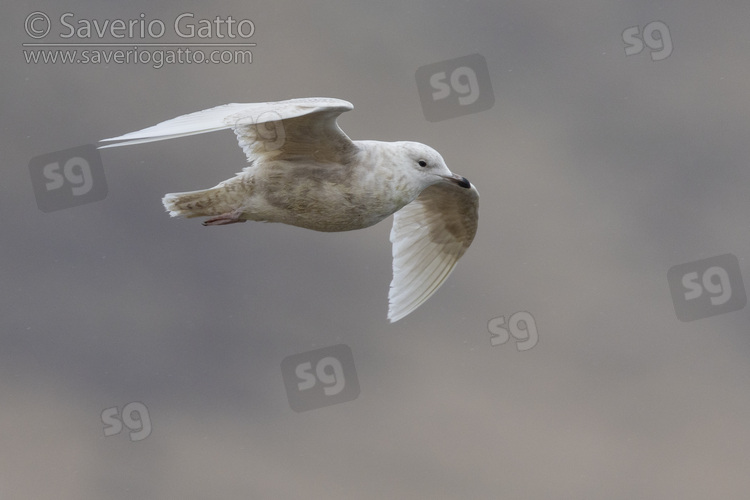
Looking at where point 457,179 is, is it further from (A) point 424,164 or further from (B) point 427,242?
(B) point 427,242

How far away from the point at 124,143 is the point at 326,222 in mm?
1556

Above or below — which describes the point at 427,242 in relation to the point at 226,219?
below

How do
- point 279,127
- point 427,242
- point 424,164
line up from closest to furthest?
point 279,127 → point 424,164 → point 427,242

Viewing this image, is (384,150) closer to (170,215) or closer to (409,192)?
(409,192)

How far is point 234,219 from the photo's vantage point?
6.10m

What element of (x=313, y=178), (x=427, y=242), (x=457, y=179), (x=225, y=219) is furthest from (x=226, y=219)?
(x=427, y=242)

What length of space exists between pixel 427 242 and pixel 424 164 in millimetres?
1371

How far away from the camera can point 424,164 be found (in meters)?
6.31

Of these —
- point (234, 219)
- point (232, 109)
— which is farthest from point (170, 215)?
point (232, 109)

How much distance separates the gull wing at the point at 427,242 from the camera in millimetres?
7480

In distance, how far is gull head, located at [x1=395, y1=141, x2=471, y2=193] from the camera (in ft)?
20.5

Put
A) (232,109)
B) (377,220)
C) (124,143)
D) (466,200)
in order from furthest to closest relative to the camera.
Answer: (466,200)
(377,220)
(232,109)
(124,143)

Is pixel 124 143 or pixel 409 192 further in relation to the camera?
pixel 409 192

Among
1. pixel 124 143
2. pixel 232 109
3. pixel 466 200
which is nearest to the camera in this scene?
pixel 124 143
